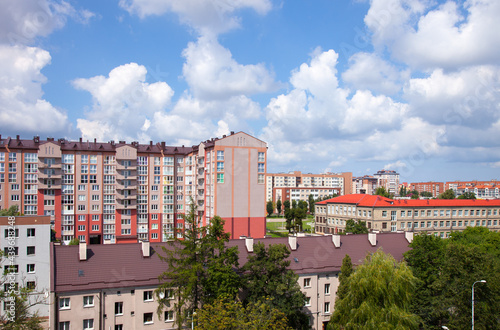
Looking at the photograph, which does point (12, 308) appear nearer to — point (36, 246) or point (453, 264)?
point (36, 246)

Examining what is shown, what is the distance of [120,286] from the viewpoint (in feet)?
102

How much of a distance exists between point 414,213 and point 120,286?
67.2m

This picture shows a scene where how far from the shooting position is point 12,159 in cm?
7100

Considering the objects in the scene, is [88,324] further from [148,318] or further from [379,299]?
[379,299]

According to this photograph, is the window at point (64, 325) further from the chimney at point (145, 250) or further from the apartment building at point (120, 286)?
the chimney at point (145, 250)

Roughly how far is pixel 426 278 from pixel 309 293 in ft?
32.8

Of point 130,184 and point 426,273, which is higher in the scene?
Result: point 130,184

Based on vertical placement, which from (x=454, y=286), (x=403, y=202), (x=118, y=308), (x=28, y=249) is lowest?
(x=118, y=308)

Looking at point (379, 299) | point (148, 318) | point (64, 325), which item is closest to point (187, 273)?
point (148, 318)

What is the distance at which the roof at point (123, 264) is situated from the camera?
3106 cm

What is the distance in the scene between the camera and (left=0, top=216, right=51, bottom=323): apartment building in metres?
35.5

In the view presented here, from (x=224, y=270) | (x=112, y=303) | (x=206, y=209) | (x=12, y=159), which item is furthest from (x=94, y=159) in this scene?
(x=224, y=270)

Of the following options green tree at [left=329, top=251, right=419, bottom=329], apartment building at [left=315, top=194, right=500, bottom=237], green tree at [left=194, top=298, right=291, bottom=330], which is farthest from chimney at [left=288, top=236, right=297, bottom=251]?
apartment building at [left=315, top=194, right=500, bottom=237]

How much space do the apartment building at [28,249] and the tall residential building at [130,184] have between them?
3257cm
